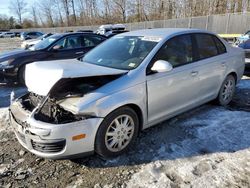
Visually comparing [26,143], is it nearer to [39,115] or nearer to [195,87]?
[39,115]

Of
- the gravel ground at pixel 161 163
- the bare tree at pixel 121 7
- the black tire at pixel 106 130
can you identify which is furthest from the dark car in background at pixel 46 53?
the bare tree at pixel 121 7

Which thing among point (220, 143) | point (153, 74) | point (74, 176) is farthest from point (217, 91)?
point (74, 176)

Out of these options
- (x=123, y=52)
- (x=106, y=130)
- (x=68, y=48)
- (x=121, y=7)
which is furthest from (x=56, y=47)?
(x=121, y=7)

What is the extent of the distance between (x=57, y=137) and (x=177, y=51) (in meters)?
2.32

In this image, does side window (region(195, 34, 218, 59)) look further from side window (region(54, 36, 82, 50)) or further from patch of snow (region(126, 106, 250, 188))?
side window (region(54, 36, 82, 50))

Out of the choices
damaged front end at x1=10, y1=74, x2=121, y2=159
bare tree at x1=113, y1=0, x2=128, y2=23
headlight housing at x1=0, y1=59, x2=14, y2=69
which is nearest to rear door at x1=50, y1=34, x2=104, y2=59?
headlight housing at x1=0, y1=59, x2=14, y2=69

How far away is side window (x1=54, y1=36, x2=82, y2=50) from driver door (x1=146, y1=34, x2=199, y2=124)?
475 centimetres

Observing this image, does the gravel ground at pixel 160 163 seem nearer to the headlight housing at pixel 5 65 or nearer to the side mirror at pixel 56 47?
the headlight housing at pixel 5 65

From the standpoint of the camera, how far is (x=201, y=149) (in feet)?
11.8

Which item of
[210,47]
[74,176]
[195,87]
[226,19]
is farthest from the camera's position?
[226,19]

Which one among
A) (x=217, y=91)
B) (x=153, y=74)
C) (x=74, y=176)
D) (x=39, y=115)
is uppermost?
(x=153, y=74)

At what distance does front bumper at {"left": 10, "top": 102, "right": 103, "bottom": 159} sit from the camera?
2.90m

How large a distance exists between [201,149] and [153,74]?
124 centimetres

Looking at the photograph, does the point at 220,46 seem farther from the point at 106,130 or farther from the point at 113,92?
the point at 106,130
